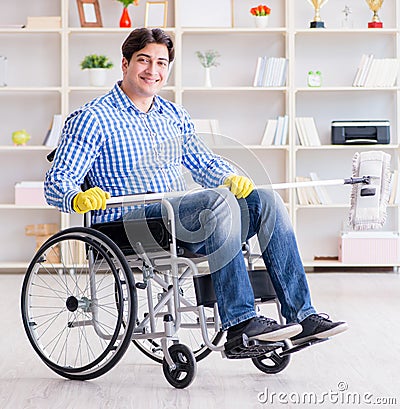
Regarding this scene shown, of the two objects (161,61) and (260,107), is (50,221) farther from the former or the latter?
(161,61)

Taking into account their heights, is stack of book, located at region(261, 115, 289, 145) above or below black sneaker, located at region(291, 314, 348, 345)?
above

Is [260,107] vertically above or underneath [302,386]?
above

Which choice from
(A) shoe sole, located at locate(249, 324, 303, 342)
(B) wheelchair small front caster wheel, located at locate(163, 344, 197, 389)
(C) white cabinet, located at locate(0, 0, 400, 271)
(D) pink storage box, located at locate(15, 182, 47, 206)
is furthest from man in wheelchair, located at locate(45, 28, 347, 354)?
(C) white cabinet, located at locate(0, 0, 400, 271)

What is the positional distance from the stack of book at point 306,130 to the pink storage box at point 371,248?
0.65 metres

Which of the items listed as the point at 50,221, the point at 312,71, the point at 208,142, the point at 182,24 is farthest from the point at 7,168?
the point at 208,142

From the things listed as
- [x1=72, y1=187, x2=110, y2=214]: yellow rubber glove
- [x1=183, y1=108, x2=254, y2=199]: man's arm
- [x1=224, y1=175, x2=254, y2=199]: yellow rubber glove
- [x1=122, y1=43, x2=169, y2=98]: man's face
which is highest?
[x1=122, y1=43, x2=169, y2=98]: man's face

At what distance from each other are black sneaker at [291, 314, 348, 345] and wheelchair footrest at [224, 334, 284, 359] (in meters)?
0.08

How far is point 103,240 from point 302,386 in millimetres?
694

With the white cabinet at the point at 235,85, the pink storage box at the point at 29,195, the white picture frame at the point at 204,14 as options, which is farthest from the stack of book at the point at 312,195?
the pink storage box at the point at 29,195

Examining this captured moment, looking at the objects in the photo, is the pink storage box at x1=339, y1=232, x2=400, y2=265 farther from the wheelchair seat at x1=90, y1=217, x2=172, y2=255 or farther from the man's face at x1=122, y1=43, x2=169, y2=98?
the wheelchair seat at x1=90, y1=217, x2=172, y2=255

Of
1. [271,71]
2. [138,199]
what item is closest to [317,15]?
[271,71]

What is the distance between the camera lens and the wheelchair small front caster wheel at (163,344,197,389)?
8.18 ft

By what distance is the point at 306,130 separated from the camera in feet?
19.0

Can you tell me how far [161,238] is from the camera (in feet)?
8.32
